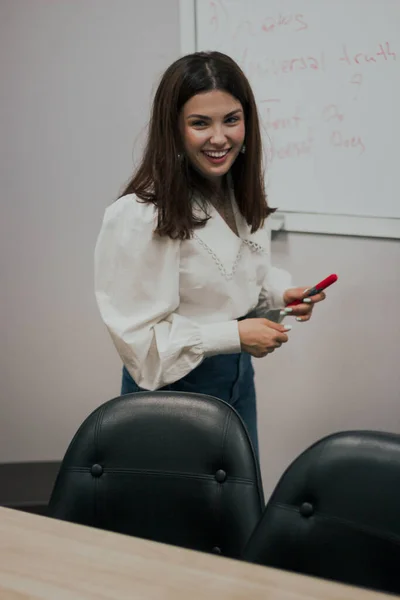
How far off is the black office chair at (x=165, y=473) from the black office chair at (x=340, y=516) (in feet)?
0.34

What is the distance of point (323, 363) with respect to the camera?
2.51m

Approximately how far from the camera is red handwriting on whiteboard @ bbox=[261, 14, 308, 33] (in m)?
2.27

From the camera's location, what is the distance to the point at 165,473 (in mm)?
1407

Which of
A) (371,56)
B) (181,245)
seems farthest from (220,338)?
(371,56)

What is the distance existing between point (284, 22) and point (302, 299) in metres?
0.92

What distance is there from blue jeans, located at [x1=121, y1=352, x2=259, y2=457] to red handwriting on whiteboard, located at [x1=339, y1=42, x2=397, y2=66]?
952 mm

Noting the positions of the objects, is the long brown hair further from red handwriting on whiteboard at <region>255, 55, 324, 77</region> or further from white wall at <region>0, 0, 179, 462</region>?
white wall at <region>0, 0, 179, 462</region>

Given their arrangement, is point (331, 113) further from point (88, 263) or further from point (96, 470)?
point (96, 470)

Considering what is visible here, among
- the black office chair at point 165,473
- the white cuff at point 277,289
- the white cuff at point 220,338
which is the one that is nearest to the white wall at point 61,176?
the white cuff at point 277,289

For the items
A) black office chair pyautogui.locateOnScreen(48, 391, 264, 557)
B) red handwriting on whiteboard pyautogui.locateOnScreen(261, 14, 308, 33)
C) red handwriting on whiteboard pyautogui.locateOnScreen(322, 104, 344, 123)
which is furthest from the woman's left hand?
red handwriting on whiteboard pyautogui.locateOnScreen(261, 14, 308, 33)

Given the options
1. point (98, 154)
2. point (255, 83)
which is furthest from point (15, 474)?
point (255, 83)

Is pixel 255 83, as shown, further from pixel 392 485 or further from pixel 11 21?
pixel 392 485

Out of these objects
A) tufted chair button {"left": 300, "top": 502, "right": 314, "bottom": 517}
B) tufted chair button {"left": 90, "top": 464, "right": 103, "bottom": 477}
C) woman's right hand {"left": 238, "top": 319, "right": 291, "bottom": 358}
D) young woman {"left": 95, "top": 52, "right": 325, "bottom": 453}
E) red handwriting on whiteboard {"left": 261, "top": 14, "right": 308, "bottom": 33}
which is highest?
red handwriting on whiteboard {"left": 261, "top": 14, "right": 308, "bottom": 33}

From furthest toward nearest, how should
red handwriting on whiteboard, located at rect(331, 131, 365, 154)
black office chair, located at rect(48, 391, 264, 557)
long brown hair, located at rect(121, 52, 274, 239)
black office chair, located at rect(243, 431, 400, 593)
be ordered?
1. red handwriting on whiteboard, located at rect(331, 131, 365, 154)
2. long brown hair, located at rect(121, 52, 274, 239)
3. black office chair, located at rect(48, 391, 264, 557)
4. black office chair, located at rect(243, 431, 400, 593)
